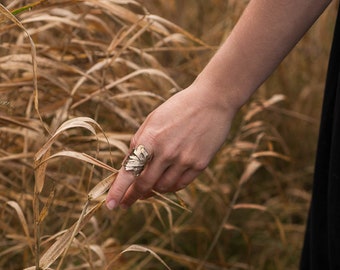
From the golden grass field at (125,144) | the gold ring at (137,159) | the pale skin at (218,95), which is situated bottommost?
the golden grass field at (125,144)

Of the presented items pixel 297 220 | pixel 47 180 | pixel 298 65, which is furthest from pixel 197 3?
pixel 47 180

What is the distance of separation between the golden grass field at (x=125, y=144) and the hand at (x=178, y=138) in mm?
68

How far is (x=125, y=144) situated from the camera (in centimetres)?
169

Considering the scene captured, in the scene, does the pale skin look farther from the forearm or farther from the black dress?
the black dress

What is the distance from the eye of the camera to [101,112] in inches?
76.8

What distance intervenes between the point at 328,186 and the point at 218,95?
9.5 inches

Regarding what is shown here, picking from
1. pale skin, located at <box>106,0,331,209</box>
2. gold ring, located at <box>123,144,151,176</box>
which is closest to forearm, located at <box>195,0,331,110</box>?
pale skin, located at <box>106,0,331,209</box>

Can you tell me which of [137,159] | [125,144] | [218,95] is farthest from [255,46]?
[125,144]

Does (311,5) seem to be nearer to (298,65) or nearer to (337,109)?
(337,109)

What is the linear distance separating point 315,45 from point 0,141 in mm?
1482

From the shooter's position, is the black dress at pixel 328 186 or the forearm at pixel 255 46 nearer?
the forearm at pixel 255 46

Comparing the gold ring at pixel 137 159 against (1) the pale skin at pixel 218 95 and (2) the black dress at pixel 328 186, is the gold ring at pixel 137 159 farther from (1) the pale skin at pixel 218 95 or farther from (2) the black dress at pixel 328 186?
(2) the black dress at pixel 328 186

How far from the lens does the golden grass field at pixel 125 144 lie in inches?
57.7

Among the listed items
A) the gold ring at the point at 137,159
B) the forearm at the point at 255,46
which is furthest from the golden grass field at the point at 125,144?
the forearm at the point at 255,46
